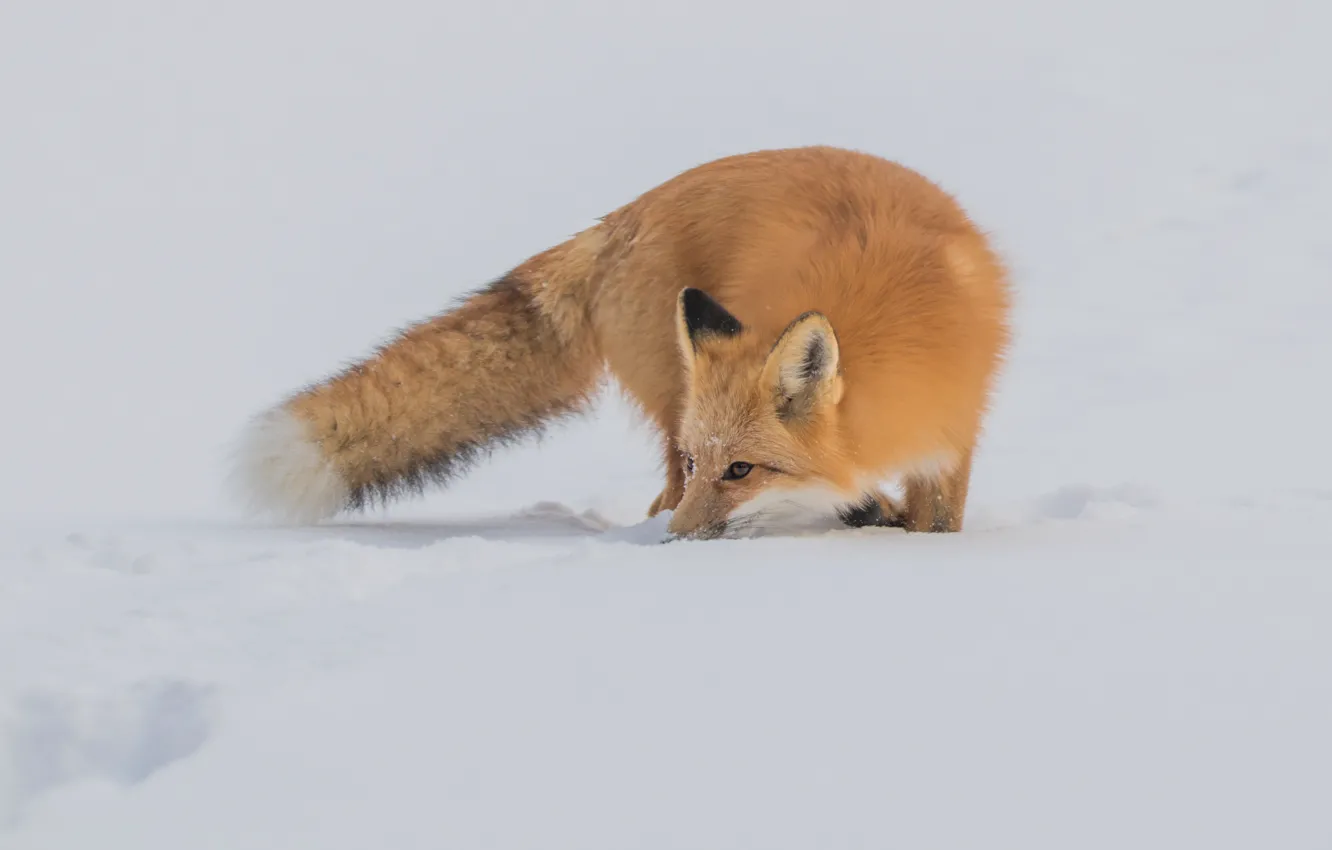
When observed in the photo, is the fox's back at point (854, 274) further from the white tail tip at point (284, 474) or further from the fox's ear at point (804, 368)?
the white tail tip at point (284, 474)

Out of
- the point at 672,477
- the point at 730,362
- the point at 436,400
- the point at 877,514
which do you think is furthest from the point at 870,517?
the point at 436,400

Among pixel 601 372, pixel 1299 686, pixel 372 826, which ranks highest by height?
pixel 601 372

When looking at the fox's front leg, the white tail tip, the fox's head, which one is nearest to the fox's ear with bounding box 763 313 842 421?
the fox's head

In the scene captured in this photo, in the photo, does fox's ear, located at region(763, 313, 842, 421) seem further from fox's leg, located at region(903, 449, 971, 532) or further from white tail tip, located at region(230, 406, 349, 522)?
white tail tip, located at region(230, 406, 349, 522)

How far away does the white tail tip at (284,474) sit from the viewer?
429cm

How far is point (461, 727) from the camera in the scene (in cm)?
179

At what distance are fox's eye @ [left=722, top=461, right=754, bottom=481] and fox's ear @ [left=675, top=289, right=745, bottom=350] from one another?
0.40 metres

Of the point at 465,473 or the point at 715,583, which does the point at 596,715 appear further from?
the point at 465,473

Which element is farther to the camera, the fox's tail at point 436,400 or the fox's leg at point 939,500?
the fox's tail at point 436,400

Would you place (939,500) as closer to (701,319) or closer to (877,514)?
(877,514)

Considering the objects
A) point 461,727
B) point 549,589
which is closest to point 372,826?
point 461,727

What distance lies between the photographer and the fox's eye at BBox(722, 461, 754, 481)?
Result: 11.5 ft

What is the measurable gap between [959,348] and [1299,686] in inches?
77.1

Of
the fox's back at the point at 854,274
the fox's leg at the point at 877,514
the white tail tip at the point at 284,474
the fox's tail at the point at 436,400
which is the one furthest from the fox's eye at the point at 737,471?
the white tail tip at the point at 284,474
